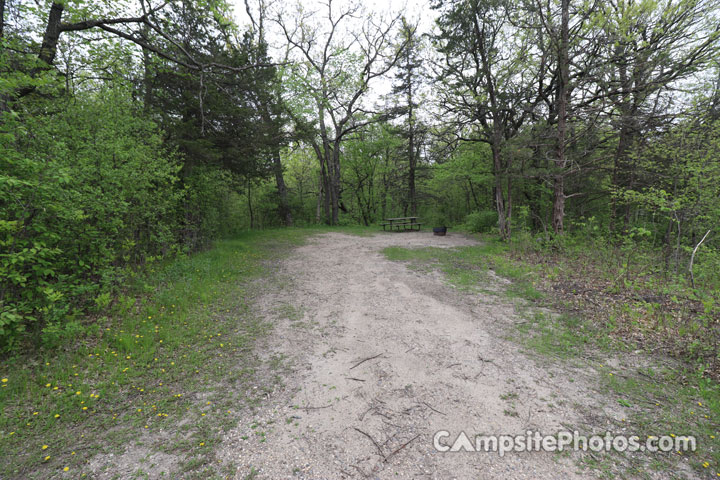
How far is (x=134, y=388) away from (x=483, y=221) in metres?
14.7

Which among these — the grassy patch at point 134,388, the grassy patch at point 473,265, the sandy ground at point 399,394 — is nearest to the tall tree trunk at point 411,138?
the grassy patch at point 473,265

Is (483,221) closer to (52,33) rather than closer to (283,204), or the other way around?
(283,204)

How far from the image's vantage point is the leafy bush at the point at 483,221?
1419cm

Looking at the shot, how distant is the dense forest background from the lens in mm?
3352

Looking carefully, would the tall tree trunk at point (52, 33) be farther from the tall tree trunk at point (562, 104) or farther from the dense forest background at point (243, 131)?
the tall tree trunk at point (562, 104)

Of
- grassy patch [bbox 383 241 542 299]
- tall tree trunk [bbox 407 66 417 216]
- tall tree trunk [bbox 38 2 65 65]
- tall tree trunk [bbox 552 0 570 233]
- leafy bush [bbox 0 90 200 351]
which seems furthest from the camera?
tall tree trunk [bbox 407 66 417 216]

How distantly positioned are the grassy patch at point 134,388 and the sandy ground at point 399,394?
0.37 m

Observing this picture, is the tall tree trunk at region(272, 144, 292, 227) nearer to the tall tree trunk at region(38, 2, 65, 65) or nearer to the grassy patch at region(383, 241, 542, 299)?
the grassy patch at region(383, 241, 542, 299)

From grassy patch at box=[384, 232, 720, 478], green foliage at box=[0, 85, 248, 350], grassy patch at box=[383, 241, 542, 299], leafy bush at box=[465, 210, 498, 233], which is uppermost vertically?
green foliage at box=[0, 85, 248, 350]

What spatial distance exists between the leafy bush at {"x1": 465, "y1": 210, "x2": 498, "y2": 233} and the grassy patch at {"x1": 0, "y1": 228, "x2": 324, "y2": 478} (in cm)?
1285

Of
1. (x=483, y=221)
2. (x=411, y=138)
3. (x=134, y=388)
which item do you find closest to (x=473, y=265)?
(x=134, y=388)

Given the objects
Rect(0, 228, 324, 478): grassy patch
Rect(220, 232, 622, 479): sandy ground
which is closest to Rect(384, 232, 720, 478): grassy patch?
Rect(220, 232, 622, 479): sandy ground

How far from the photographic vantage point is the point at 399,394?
277 cm

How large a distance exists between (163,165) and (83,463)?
5213mm
